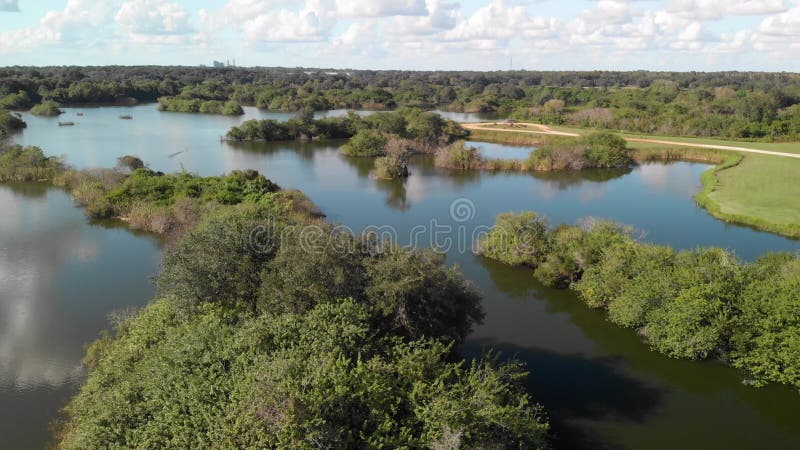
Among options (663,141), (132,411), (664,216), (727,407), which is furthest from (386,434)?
(663,141)

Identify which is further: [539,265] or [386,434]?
[539,265]

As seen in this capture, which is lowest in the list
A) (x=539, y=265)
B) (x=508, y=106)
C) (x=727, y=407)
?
(x=727, y=407)

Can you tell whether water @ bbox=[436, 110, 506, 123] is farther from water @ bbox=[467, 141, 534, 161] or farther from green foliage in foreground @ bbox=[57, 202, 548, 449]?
green foliage in foreground @ bbox=[57, 202, 548, 449]

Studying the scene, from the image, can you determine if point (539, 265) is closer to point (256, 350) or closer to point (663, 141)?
point (256, 350)

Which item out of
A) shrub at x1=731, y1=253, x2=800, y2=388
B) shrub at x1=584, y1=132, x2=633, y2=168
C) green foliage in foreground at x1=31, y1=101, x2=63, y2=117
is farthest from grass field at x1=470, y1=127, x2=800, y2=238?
green foliage in foreground at x1=31, y1=101, x2=63, y2=117

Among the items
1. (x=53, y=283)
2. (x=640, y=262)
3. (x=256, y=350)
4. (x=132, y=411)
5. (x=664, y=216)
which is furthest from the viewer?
(x=664, y=216)

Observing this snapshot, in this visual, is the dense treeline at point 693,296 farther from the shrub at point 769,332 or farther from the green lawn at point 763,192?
the green lawn at point 763,192
